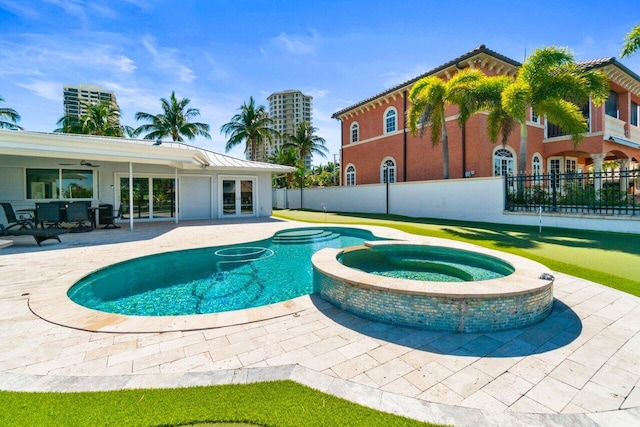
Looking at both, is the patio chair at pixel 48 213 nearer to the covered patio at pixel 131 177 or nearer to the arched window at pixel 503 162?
the covered patio at pixel 131 177

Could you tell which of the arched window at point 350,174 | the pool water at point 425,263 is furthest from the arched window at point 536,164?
the pool water at point 425,263

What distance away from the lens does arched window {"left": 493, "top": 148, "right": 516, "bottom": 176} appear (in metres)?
17.9

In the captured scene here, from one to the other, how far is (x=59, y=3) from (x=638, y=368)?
14.6m

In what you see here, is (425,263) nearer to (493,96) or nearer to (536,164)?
(493,96)

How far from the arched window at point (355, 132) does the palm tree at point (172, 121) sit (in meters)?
15.1

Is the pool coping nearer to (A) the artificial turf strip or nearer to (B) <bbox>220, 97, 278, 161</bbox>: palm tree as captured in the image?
(A) the artificial turf strip

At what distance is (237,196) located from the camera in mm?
17719

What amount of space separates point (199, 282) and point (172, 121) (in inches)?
1009

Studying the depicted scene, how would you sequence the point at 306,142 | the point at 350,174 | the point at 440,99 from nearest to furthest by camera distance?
the point at 440,99 → the point at 350,174 → the point at 306,142

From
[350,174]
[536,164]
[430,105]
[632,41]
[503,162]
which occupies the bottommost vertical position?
[503,162]

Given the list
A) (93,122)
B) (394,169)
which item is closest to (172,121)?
(93,122)

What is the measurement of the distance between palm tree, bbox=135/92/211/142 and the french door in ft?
43.8

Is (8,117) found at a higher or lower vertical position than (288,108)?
lower

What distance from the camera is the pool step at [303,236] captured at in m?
10.6
